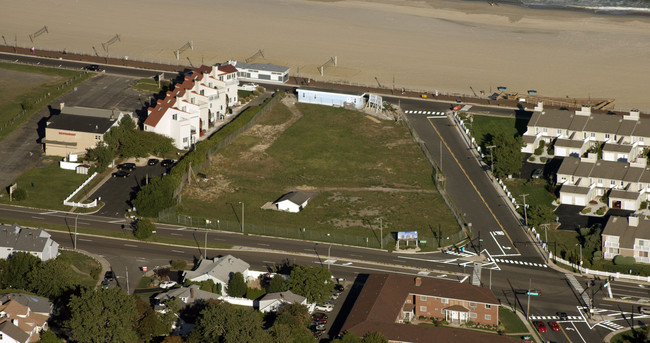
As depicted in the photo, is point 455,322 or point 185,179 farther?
point 185,179

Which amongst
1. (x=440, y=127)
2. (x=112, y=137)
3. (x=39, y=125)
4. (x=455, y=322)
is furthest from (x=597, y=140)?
(x=39, y=125)

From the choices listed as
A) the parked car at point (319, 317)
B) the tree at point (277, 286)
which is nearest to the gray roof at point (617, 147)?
the parked car at point (319, 317)

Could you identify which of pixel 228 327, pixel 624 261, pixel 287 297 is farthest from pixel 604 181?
pixel 228 327

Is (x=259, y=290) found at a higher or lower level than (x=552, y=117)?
lower

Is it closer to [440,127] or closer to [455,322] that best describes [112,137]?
[440,127]

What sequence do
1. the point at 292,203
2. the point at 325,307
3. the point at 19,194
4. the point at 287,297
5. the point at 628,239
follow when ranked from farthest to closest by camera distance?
the point at 19,194 → the point at 292,203 → the point at 628,239 → the point at 325,307 → the point at 287,297

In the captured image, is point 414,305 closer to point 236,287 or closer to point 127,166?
point 236,287

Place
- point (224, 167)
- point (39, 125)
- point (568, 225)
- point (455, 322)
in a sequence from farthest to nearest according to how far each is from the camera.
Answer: point (39, 125) < point (224, 167) < point (568, 225) < point (455, 322)
